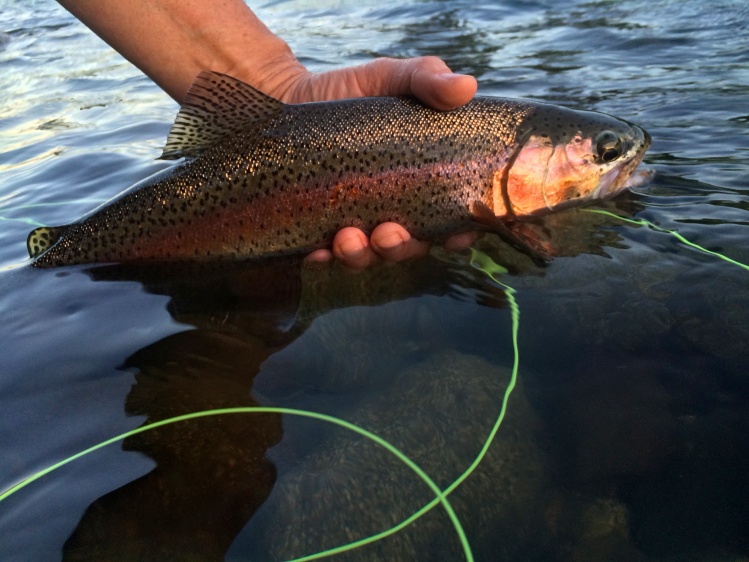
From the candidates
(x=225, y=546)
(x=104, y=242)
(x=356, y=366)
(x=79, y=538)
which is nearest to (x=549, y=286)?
(x=356, y=366)

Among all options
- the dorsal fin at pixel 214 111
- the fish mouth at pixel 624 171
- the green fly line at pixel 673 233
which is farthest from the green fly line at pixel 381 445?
the dorsal fin at pixel 214 111

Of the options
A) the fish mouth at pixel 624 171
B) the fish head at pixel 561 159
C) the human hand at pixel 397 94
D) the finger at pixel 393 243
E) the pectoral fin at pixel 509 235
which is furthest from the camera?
the fish mouth at pixel 624 171

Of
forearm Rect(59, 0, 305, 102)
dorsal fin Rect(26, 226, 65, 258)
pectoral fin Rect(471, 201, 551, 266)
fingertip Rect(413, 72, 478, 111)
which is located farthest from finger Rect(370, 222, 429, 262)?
dorsal fin Rect(26, 226, 65, 258)

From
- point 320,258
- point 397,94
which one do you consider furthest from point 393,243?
point 397,94

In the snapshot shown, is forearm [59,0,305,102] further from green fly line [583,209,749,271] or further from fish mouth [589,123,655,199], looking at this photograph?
green fly line [583,209,749,271]

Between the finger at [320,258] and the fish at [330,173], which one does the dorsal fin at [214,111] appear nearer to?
the fish at [330,173]

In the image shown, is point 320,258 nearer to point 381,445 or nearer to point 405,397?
point 405,397

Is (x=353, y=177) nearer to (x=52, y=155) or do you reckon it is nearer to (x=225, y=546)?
(x=225, y=546)
